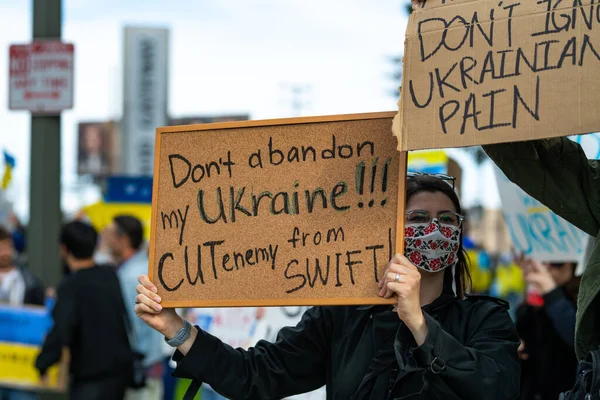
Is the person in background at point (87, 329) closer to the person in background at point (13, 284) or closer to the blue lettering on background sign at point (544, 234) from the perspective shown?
the person in background at point (13, 284)

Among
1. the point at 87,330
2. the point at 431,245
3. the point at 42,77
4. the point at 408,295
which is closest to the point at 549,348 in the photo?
the point at 431,245

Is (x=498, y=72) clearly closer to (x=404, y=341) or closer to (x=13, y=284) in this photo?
(x=404, y=341)

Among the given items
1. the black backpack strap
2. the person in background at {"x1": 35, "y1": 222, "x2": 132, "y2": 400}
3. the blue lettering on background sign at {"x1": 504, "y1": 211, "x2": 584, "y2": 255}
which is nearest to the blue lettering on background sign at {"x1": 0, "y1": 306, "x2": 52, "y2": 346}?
the person in background at {"x1": 35, "y1": 222, "x2": 132, "y2": 400}

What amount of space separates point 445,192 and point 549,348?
237 cm

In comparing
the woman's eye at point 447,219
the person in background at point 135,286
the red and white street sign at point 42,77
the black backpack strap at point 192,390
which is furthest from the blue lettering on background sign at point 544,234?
the red and white street sign at point 42,77

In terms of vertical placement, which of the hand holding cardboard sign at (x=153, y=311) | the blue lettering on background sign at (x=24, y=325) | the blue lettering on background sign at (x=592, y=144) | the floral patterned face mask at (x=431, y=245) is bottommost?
the blue lettering on background sign at (x=24, y=325)

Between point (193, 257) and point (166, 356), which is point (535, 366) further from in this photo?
point (166, 356)

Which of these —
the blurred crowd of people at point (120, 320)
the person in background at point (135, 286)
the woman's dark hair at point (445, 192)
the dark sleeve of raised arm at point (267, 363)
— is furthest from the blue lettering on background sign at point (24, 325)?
the woman's dark hair at point (445, 192)

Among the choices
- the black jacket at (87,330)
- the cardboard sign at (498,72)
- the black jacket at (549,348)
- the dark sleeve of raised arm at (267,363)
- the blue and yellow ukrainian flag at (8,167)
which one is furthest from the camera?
the blue and yellow ukrainian flag at (8,167)

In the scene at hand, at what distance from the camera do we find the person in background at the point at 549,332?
15.6ft

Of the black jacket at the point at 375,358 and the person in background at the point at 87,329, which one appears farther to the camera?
the person in background at the point at 87,329

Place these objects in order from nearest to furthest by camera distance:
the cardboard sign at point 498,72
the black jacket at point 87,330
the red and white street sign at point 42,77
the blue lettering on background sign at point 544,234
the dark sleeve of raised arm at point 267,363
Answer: the cardboard sign at point 498,72 < the dark sleeve of raised arm at point 267,363 < the blue lettering on background sign at point 544,234 < the black jacket at point 87,330 < the red and white street sign at point 42,77

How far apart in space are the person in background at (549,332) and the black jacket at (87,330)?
2.76 meters

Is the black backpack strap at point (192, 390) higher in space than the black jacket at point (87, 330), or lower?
higher
